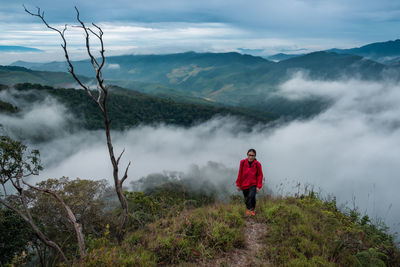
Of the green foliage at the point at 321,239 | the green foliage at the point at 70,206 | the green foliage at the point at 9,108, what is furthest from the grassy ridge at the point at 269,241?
the green foliage at the point at 9,108

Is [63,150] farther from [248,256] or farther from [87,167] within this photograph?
[248,256]

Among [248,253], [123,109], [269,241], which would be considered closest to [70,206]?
[248,253]

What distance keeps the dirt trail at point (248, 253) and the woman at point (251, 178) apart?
74 centimetres

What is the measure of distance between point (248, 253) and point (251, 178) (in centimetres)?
213

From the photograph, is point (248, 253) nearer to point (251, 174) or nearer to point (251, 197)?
point (251, 197)

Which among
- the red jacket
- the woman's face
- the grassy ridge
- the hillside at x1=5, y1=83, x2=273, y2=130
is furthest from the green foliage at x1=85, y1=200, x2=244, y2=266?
the hillside at x1=5, y1=83, x2=273, y2=130

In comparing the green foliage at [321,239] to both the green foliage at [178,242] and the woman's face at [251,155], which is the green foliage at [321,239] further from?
the woman's face at [251,155]

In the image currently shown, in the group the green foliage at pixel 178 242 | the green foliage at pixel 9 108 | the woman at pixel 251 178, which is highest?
the woman at pixel 251 178

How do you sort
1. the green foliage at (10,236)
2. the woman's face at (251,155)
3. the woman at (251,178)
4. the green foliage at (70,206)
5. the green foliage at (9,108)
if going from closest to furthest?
the woman's face at (251,155) → the woman at (251,178) → the green foliage at (10,236) → the green foliage at (70,206) → the green foliage at (9,108)

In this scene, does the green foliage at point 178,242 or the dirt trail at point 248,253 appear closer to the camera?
the green foliage at point 178,242

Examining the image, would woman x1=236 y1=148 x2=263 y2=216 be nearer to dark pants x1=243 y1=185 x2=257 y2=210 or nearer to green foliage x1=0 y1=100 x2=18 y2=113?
dark pants x1=243 y1=185 x2=257 y2=210

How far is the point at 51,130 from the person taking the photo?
506 ft

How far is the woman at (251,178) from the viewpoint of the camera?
643cm

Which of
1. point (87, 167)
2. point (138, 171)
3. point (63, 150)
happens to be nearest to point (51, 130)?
A: point (63, 150)
